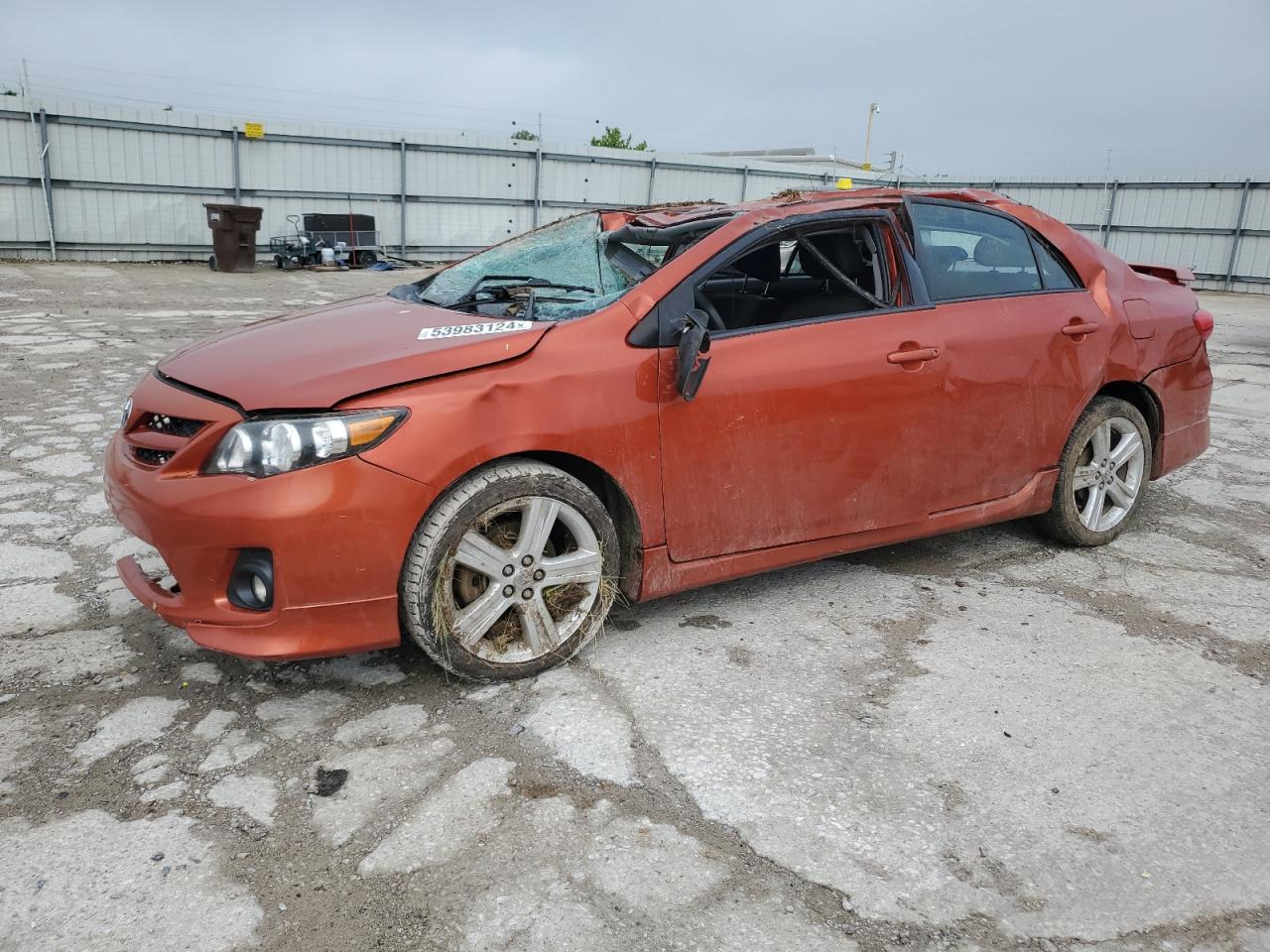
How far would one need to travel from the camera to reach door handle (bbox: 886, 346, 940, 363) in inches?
135

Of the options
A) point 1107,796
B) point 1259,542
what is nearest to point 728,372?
point 1107,796

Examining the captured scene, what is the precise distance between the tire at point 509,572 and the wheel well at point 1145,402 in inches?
98.9

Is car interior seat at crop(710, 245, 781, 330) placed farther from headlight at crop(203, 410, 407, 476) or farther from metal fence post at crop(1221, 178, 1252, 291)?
metal fence post at crop(1221, 178, 1252, 291)

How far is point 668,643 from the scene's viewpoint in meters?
3.27

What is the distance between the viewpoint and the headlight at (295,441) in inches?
101

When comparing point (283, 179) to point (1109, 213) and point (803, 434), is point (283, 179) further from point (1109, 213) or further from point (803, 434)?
point (1109, 213)

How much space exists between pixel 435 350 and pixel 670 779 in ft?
4.42

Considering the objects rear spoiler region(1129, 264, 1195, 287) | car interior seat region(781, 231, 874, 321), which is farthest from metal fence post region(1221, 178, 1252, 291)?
car interior seat region(781, 231, 874, 321)

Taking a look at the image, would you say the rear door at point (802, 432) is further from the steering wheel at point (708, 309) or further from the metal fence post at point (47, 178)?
the metal fence post at point (47, 178)

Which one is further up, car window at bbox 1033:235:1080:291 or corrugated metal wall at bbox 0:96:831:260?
corrugated metal wall at bbox 0:96:831:260

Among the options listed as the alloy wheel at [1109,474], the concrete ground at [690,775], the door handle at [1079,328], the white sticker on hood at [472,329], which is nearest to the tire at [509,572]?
the concrete ground at [690,775]

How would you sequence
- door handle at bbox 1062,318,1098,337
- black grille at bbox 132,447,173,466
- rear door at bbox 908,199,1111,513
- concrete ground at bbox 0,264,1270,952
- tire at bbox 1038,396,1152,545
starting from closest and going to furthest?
concrete ground at bbox 0,264,1270,952 < black grille at bbox 132,447,173,466 < rear door at bbox 908,199,1111,513 < door handle at bbox 1062,318,1098,337 < tire at bbox 1038,396,1152,545

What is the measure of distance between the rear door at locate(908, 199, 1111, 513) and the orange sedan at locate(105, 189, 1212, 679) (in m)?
0.01

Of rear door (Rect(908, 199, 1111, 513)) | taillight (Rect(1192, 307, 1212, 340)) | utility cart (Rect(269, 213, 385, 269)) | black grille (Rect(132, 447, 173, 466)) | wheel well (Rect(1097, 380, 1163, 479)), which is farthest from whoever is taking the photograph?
utility cart (Rect(269, 213, 385, 269))
